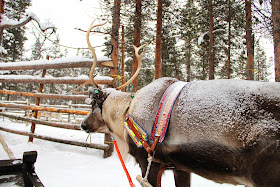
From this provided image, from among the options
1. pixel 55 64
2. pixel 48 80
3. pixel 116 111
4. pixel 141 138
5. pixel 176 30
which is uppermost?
pixel 176 30

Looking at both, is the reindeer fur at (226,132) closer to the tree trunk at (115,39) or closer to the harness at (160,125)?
the harness at (160,125)

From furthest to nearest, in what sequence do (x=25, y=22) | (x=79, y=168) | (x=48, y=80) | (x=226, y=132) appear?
(x=48, y=80), (x=25, y=22), (x=79, y=168), (x=226, y=132)

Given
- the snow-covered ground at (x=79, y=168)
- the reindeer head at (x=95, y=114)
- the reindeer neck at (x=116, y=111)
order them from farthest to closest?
the snow-covered ground at (x=79, y=168)
the reindeer head at (x=95, y=114)
the reindeer neck at (x=116, y=111)

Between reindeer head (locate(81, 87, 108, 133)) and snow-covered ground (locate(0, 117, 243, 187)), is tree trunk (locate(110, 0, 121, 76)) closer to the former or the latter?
reindeer head (locate(81, 87, 108, 133))

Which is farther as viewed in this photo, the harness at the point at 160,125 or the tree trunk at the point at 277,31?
the tree trunk at the point at 277,31

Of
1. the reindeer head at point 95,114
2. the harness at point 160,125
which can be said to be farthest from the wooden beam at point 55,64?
the harness at point 160,125

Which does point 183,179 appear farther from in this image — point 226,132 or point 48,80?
point 48,80

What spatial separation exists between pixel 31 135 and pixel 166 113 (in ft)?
17.1

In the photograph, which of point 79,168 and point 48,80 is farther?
point 48,80

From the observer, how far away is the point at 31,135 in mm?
5086

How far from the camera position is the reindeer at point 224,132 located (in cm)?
97

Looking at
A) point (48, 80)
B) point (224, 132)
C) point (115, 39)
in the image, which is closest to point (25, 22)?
point (48, 80)

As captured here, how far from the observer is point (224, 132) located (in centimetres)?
108

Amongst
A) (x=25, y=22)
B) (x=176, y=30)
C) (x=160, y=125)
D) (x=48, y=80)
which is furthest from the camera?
(x=176, y=30)
